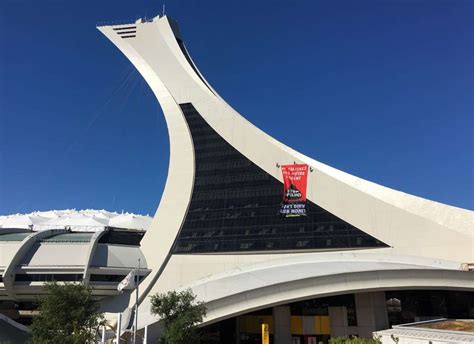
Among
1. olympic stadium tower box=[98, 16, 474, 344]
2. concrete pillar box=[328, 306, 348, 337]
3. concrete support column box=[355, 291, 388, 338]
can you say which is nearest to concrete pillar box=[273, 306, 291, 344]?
olympic stadium tower box=[98, 16, 474, 344]

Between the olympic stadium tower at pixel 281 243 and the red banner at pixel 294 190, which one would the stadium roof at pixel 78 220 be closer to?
the olympic stadium tower at pixel 281 243

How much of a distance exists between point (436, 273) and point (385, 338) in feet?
28.9

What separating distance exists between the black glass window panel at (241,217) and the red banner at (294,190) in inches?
24.2

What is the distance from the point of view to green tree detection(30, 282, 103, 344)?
26328 mm

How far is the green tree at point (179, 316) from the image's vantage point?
91.0ft

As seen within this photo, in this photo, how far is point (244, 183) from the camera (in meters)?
42.5

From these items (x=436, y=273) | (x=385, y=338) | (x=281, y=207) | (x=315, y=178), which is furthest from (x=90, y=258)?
(x=436, y=273)

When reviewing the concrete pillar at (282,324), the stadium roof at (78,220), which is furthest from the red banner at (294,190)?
the stadium roof at (78,220)

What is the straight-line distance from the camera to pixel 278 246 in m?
38.6

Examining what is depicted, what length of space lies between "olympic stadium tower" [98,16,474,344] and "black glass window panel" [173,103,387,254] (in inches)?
4.3

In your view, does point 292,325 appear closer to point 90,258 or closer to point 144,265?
point 144,265

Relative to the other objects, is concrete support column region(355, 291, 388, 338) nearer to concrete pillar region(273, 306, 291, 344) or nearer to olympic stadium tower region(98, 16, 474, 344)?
olympic stadium tower region(98, 16, 474, 344)

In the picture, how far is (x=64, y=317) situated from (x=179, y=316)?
7.93 meters

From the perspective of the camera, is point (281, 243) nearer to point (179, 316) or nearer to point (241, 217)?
point (241, 217)
